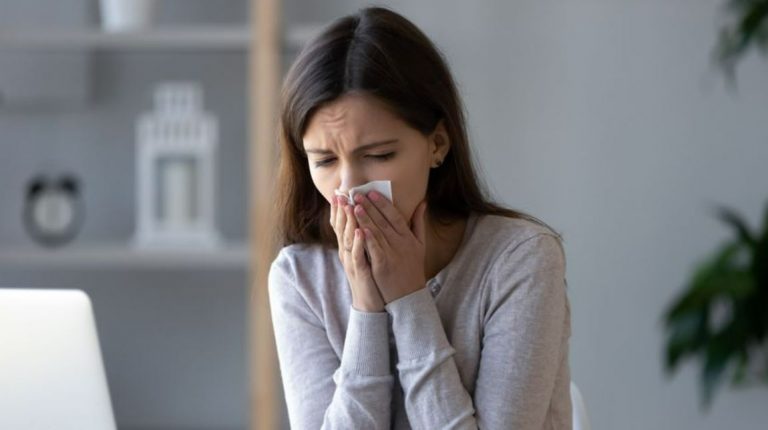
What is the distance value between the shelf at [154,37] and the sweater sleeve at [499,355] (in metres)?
1.67

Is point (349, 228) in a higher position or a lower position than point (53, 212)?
higher

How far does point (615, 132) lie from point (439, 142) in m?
1.87

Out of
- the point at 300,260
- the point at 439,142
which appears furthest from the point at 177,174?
the point at 439,142

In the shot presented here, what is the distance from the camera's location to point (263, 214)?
2865 millimetres

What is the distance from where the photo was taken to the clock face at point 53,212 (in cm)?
309

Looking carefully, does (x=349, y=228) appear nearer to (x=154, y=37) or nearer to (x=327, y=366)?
(x=327, y=366)

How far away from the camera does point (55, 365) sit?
1.20 meters

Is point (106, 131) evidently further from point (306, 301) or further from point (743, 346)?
point (306, 301)

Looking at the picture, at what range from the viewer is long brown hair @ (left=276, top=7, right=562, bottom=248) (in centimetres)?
131

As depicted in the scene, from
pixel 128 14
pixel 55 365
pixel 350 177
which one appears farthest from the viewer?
pixel 128 14

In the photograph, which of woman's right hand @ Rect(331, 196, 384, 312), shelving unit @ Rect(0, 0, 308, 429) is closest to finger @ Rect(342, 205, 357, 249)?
woman's right hand @ Rect(331, 196, 384, 312)

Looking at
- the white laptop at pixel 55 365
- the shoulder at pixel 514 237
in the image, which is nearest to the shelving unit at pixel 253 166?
the shoulder at pixel 514 237

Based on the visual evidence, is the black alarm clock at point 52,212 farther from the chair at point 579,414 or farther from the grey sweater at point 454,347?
the chair at point 579,414

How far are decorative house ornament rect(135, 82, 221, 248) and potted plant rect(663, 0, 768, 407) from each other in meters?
1.19
